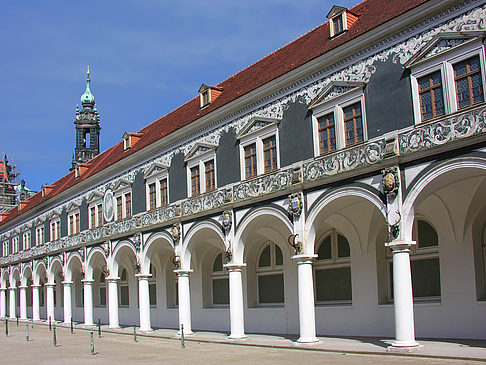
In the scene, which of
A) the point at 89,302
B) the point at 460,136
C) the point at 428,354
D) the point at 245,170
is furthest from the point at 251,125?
the point at 89,302

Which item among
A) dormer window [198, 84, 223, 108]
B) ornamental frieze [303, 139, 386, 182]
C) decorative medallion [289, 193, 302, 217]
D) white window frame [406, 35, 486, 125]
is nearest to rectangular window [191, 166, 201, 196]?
dormer window [198, 84, 223, 108]

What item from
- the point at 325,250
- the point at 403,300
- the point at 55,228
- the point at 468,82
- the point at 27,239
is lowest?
the point at 403,300

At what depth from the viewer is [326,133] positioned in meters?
18.3

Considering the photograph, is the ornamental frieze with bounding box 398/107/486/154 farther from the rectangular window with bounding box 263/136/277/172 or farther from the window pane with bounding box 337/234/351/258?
the window pane with bounding box 337/234/351/258

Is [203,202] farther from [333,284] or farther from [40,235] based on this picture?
[40,235]

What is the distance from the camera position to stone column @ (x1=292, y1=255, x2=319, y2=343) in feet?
58.5

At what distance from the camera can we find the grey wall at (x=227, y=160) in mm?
22125

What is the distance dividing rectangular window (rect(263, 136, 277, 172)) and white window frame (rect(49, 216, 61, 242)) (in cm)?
2178

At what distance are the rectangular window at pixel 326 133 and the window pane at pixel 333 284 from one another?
5.04 meters

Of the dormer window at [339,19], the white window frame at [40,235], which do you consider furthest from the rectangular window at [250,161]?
the white window frame at [40,235]

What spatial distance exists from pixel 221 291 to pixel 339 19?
45.2ft

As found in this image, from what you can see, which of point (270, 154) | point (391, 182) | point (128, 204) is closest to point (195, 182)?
point (270, 154)

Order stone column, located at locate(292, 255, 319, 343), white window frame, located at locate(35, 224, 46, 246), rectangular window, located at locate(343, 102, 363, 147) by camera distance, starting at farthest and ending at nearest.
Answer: white window frame, located at locate(35, 224, 46, 246) → stone column, located at locate(292, 255, 319, 343) → rectangular window, located at locate(343, 102, 363, 147)

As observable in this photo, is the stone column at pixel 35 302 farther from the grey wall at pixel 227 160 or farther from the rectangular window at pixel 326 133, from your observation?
the rectangular window at pixel 326 133
